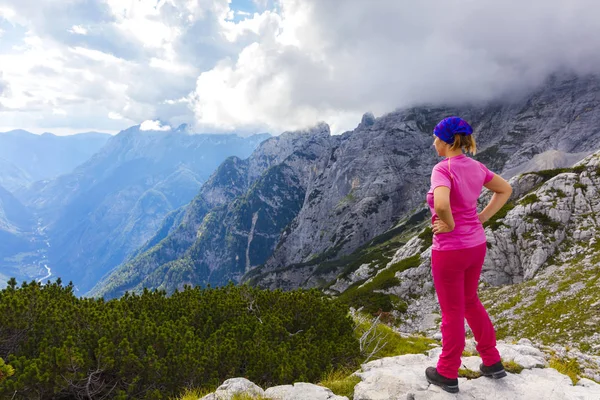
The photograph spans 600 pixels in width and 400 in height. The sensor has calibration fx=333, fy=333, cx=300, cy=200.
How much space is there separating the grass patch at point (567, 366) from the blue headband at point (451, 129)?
19.5 feet

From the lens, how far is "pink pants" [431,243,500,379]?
236 inches

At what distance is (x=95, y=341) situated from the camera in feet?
31.3

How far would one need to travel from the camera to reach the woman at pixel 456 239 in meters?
5.90

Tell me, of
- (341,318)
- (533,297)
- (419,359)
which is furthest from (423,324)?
(419,359)

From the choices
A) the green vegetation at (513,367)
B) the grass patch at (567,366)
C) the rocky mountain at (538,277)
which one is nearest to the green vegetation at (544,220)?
the rocky mountain at (538,277)

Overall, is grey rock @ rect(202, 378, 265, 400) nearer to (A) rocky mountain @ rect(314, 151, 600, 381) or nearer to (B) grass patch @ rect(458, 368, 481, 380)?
(B) grass patch @ rect(458, 368, 481, 380)

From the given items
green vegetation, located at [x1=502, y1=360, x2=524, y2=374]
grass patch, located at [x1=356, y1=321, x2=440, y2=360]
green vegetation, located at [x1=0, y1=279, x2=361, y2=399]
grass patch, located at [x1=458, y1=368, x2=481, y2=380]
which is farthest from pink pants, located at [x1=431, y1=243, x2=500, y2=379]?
grass patch, located at [x1=356, y1=321, x2=440, y2=360]

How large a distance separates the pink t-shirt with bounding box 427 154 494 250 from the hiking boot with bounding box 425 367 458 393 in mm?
2619

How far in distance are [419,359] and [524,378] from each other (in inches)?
115

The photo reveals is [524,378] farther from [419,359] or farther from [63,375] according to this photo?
[63,375]

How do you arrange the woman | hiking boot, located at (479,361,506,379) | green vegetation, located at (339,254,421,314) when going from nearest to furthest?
the woman, hiking boot, located at (479,361,506,379), green vegetation, located at (339,254,421,314)

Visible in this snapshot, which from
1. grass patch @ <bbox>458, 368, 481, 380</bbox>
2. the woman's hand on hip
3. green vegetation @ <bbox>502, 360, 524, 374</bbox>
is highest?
the woman's hand on hip

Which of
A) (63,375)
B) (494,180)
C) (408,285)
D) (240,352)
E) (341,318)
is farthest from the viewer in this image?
(408,285)

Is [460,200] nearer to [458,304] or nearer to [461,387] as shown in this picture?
[458,304]
